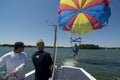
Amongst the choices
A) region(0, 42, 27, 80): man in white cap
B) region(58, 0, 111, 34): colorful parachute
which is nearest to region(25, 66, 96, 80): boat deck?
region(58, 0, 111, 34): colorful parachute

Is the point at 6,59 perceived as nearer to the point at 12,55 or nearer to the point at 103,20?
the point at 12,55

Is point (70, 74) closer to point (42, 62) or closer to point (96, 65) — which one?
point (42, 62)

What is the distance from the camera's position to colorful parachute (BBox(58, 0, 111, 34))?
8657 millimetres

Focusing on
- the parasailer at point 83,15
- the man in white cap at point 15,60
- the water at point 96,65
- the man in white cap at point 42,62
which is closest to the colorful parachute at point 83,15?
the parasailer at point 83,15

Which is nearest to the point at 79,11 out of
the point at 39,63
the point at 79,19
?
the point at 79,19

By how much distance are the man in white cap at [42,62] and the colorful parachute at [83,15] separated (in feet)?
17.3

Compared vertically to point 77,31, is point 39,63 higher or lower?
lower

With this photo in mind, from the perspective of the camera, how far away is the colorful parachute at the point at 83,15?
866 cm

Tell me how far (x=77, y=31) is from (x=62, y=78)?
269 centimetres

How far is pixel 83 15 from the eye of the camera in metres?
8.91

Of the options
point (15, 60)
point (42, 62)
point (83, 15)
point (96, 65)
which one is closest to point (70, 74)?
point (83, 15)

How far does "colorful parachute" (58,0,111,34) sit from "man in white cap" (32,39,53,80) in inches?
208

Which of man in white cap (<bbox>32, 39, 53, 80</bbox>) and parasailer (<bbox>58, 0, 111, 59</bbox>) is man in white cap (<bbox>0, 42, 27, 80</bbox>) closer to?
man in white cap (<bbox>32, 39, 53, 80</bbox>)

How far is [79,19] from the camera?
9.09 metres
